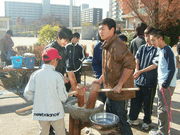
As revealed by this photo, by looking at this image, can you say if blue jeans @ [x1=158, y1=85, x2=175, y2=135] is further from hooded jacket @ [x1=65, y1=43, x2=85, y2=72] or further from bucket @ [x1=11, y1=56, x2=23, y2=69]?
bucket @ [x1=11, y1=56, x2=23, y2=69]

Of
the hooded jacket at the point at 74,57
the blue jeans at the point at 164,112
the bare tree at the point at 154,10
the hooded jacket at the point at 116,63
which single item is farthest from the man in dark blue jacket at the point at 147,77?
the bare tree at the point at 154,10

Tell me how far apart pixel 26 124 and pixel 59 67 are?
147 centimetres

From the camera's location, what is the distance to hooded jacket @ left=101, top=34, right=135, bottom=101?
2660 millimetres

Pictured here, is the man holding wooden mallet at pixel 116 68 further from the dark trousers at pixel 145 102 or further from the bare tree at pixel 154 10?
the bare tree at pixel 154 10

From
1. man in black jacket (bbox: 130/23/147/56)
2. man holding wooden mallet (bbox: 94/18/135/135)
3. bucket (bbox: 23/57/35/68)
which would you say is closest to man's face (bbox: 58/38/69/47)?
man holding wooden mallet (bbox: 94/18/135/135)

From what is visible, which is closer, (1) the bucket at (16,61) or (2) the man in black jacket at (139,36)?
→ (2) the man in black jacket at (139,36)

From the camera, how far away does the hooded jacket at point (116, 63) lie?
266 cm

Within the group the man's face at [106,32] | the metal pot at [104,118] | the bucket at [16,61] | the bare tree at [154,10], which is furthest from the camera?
the bare tree at [154,10]

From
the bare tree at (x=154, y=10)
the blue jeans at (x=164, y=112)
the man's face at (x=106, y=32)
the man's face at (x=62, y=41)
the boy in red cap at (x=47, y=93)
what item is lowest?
the blue jeans at (x=164, y=112)

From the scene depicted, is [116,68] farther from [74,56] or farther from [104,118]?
[74,56]

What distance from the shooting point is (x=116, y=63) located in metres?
2.76

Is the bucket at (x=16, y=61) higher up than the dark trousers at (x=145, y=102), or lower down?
higher up

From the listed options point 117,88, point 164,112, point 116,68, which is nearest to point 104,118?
point 117,88

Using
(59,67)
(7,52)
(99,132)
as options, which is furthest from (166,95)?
(7,52)
